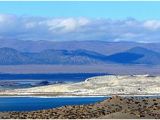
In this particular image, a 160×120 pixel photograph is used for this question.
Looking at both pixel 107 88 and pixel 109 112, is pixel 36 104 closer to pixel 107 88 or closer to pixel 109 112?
pixel 107 88

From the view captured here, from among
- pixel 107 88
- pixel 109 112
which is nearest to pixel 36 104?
pixel 107 88

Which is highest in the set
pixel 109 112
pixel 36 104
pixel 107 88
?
pixel 107 88

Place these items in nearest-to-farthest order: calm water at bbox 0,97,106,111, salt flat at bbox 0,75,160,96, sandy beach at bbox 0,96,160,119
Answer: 1. sandy beach at bbox 0,96,160,119
2. calm water at bbox 0,97,106,111
3. salt flat at bbox 0,75,160,96

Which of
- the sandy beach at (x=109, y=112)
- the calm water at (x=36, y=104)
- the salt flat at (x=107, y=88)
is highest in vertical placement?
the salt flat at (x=107, y=88)

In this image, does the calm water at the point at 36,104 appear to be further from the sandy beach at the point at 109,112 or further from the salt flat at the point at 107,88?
the sandy beach at the point at 109,112

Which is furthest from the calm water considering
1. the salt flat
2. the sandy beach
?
the sandy beach

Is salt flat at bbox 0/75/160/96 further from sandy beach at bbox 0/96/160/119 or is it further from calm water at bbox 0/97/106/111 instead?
sandy beach at bbox 0/96/160/119

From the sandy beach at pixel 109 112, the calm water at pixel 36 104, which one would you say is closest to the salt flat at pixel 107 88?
the calm water at pixel 36 104

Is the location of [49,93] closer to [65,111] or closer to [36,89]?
[36,89]
